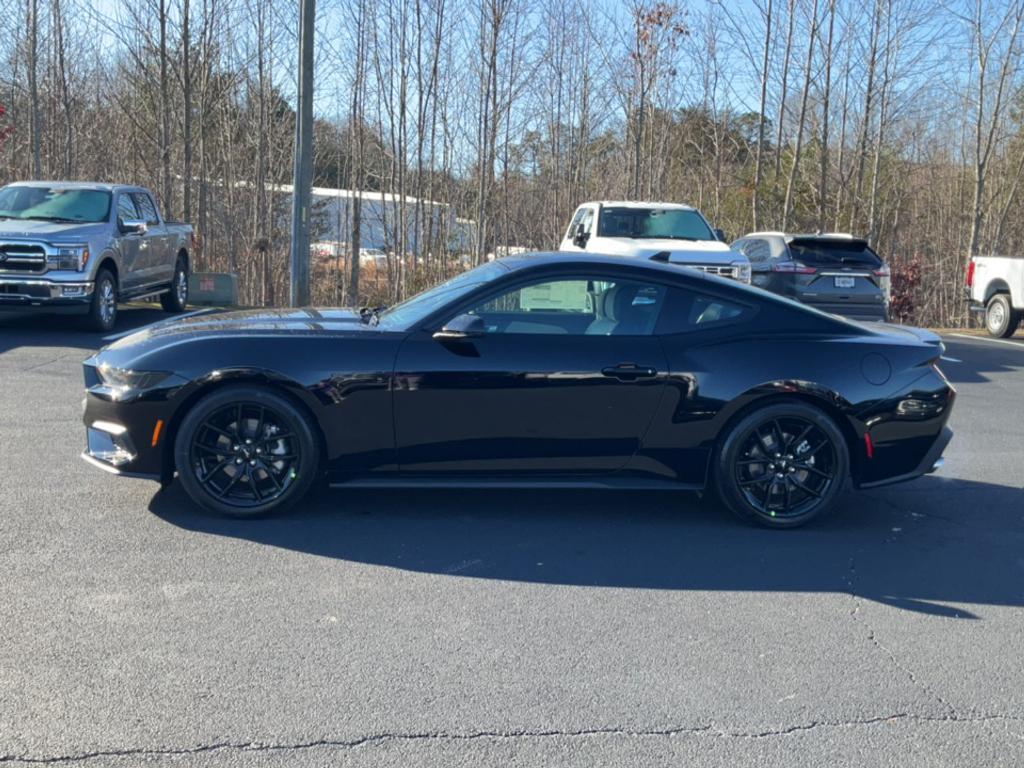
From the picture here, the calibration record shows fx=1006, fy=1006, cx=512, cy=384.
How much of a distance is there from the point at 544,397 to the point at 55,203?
31.6ft

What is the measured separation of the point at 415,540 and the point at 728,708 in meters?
2.08

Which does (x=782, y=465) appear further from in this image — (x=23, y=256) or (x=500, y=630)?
(x=23, y=256)

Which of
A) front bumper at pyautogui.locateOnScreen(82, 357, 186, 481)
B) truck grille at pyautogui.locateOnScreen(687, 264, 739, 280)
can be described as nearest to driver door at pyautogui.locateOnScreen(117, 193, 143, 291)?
truck grille at pyautogui.locateOnScreen(687, 264, 739, 280)

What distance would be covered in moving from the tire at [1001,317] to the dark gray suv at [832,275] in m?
3.15

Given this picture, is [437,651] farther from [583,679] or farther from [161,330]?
[161,330]

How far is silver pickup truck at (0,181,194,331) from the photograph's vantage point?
11.6 meters

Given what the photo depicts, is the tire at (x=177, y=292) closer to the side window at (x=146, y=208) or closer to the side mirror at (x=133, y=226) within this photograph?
the side window at (x=146, y=208)

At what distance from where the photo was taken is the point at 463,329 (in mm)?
5355

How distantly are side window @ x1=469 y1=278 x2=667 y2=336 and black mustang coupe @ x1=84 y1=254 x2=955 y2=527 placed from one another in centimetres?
1

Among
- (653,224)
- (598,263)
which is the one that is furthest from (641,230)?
(598,263)

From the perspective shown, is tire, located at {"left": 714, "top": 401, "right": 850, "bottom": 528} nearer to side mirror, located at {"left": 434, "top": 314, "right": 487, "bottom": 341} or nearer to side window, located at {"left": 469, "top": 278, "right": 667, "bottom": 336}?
side window, located at {"left": 469, "top": 278, "right": 667, "bottom": 336}

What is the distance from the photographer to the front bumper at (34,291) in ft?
37.8

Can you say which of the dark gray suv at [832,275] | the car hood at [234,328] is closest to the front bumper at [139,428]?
the car hood at [234,328]

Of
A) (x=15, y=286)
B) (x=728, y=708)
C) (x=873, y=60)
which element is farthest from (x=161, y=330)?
(x=873, y=60)
